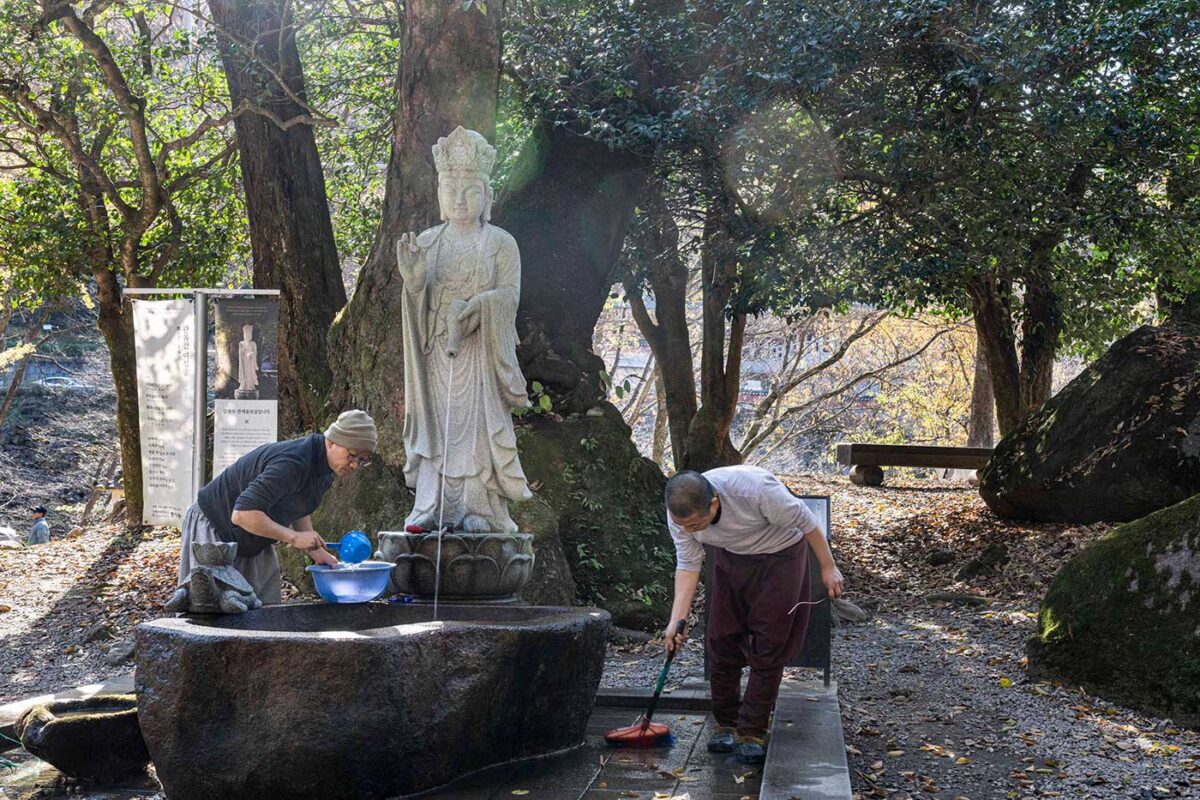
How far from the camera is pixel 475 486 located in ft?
23.6

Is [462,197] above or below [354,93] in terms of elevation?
below

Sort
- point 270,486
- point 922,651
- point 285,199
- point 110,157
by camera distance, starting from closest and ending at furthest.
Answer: point 270,486 → point 922,651 → point 285,199 → point 110,157

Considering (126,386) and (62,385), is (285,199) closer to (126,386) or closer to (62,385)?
(126,386)

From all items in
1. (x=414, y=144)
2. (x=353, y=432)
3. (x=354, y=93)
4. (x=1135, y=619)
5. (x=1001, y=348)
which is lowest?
(x=1135, y=619)

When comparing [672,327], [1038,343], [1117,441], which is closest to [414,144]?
[672,327]

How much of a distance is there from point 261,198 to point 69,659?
182 inches

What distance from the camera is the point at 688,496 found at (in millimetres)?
4953

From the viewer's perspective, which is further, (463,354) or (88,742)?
(463,354)

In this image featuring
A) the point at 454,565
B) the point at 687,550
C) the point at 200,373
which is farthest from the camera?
the point at 200,373

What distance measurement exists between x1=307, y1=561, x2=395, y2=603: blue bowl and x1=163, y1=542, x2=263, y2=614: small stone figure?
46cm

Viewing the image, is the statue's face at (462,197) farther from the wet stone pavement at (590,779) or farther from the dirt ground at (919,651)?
the wet stone pavement at (590,779)

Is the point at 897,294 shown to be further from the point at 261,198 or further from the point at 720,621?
the point at 720,621

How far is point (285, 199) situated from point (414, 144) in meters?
2.25

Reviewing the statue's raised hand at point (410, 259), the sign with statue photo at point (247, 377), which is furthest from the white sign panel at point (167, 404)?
the statue's raised hand at point (410, 259)
